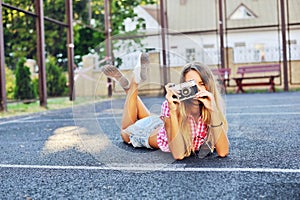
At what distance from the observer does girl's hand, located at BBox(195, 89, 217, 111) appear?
6.37 ft

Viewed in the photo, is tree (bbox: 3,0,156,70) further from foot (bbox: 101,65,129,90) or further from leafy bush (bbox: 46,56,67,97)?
→ foot (bbox: 101,65,129,90)

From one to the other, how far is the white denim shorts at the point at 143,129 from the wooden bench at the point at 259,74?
27.4 feet

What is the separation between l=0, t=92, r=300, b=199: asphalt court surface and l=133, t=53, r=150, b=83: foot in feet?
1.36

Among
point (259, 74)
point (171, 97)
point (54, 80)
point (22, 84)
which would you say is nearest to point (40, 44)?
point (22, 84)

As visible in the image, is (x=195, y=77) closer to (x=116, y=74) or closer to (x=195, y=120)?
(x=195, y=120)

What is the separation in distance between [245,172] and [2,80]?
4.59 meters

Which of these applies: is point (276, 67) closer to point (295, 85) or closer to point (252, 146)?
point (295, 85)

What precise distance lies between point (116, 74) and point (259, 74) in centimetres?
956

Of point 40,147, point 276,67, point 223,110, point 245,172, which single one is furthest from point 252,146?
point 276,67

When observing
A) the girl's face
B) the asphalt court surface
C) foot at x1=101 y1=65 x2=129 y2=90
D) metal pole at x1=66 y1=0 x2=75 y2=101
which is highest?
metal pole at x1=66 y1=0 x2=75 y2=101

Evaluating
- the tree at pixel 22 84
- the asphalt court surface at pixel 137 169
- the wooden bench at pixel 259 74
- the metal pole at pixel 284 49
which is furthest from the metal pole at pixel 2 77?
the metal pole at pixel 284 49

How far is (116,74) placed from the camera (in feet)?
8.91

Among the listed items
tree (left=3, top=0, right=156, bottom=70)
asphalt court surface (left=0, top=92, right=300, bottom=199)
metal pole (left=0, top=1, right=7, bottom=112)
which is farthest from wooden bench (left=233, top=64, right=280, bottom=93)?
asphalt court surface (left=0, top=92, right=300, bottom=199)

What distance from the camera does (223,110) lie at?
2.17 metres
